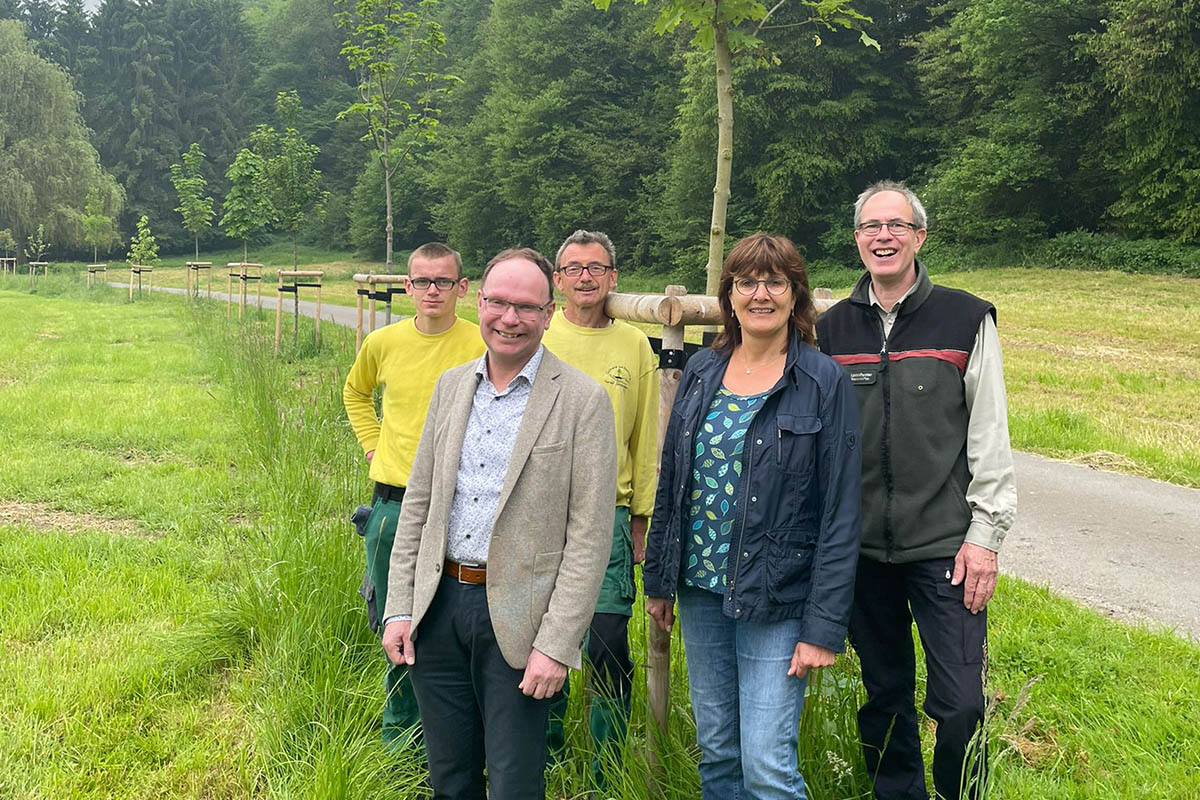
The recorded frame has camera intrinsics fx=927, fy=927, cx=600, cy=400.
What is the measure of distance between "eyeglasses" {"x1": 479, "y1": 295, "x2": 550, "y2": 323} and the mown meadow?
4.57 ft

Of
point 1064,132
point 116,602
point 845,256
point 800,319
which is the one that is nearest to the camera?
point 800,319

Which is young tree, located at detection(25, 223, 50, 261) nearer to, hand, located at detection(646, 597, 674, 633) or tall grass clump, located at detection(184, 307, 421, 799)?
tall grass clump, located at detection(184, 307, 421, 799)

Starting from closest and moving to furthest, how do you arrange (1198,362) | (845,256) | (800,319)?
(800,319) → (1198,362) → (845,256)

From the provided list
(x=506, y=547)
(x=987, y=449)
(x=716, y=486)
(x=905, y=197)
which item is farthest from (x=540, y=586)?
(x=905, y=197)

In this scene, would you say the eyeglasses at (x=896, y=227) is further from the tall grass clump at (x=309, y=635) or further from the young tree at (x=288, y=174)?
the young tree at (x=288, y=174)

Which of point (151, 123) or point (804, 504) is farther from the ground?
point (151, 123)

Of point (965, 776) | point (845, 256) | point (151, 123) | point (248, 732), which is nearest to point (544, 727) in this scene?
point (965, 776)

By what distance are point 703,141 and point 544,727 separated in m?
35.9

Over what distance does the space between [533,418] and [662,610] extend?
74 cm

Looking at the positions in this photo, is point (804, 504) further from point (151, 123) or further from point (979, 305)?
point (151, 123)

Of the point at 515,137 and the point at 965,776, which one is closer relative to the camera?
the point at 965,776

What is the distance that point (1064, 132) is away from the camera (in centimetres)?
3300

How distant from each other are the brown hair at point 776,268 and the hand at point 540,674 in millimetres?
1019

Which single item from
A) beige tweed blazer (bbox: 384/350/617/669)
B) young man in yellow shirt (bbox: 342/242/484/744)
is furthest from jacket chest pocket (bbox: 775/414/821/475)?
young man in yellow shirt (bbox: 342/242/484/744)
